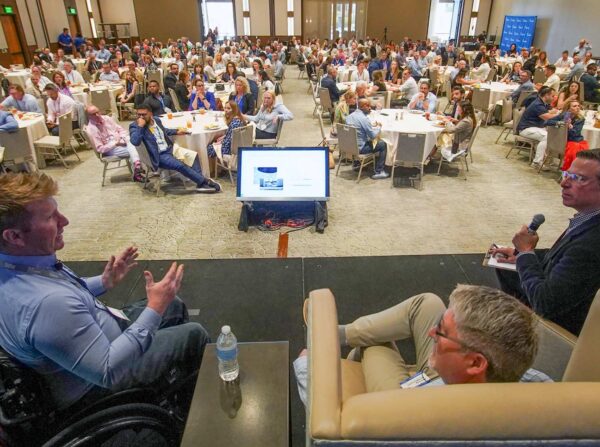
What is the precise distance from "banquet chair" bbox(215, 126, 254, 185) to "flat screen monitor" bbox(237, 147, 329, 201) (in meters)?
1.29

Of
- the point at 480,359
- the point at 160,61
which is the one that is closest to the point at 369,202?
the point at 480,359

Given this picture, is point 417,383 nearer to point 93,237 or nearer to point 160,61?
point 93,237

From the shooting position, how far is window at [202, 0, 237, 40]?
64.7 feet

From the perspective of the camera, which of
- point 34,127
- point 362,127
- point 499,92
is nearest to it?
point 362,127

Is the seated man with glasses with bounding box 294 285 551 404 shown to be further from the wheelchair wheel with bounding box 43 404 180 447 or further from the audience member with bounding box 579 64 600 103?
the audience member with bounding box 579 64 600 103

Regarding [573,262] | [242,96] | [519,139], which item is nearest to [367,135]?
[242,96]

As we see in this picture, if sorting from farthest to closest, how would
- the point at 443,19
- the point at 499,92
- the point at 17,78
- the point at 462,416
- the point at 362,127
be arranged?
1. the point at 443,19
2. the point at 17,78
3. the point at 499,92
4. the point at 362,127
5. the point at 462,416

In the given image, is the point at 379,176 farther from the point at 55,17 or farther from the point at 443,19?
the point at 443,19

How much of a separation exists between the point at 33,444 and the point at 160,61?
1354 centimetres

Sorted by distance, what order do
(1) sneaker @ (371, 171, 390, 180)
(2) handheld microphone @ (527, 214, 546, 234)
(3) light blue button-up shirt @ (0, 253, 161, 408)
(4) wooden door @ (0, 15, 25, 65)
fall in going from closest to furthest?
1. (3) light blue button-up shirt @ (0, 253, 161, 408)
2. (2) handheld microphone @ (527, 214, 546, 234)
3. (1) sneaker @ (371, 171, 390, 180)
4. (4) wooden door @ (0, 15, 25, 65)

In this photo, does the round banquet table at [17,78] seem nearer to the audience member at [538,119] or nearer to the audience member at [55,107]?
the audience member at [55,107]

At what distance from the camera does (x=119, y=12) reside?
19.5m

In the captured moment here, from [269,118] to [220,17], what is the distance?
56.0 ft

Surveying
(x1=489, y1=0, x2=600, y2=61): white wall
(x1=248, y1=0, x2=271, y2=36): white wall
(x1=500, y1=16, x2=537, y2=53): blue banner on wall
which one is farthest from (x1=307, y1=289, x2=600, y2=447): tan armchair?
(x1=248, y1=0, x2=271, y2=36): white wall
